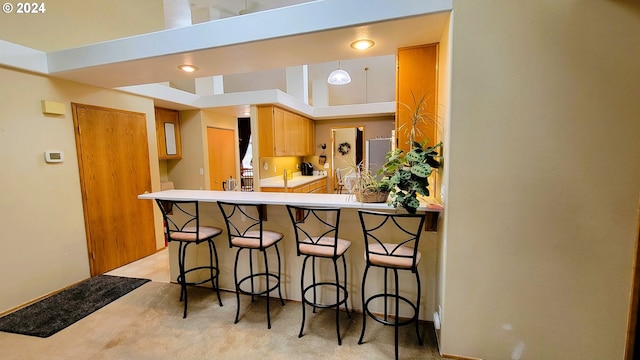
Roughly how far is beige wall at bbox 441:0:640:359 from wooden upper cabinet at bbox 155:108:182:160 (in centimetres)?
447

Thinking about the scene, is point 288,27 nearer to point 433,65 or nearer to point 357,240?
point 433,65

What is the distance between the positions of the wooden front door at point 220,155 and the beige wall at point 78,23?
1.85 m

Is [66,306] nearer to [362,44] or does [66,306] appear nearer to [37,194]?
[37,194]

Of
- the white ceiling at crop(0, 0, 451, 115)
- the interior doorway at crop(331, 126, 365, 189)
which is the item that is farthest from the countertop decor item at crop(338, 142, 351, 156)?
the white ceiling at crop(0, 0, 451, 115)

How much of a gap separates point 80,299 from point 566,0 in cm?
451

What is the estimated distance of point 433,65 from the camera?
89.1 inches

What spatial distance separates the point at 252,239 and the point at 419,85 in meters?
1.89

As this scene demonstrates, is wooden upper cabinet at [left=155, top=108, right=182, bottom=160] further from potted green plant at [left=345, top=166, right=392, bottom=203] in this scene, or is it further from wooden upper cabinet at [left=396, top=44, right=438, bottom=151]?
wooden upper cabinet at [left=396, top=44, right=438, bottom=151]

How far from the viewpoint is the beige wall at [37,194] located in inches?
99.7

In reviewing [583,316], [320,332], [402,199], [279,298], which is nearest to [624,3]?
[402,199]

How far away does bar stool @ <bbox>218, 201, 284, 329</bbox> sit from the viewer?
230 cm

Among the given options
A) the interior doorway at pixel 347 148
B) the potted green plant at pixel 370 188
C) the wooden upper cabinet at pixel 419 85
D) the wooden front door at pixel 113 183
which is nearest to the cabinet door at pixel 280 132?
the wooden front door at pixel 113 183

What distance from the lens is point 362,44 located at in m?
2.21

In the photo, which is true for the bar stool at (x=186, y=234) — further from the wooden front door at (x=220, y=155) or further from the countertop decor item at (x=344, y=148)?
the countertop decor item at (x=344, y=148)
